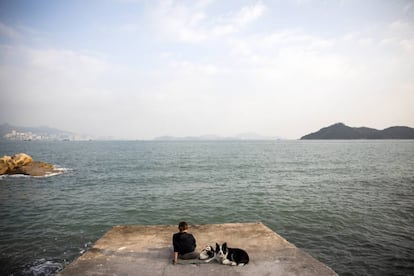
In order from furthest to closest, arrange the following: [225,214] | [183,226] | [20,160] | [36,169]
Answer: [20,160]
[36,169]
[225,214]
[183,226]

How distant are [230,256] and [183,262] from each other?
1.41 metres

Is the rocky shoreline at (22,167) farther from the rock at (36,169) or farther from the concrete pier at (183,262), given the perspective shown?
the concrete pier at (183,262)

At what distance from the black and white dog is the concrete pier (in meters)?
0.14

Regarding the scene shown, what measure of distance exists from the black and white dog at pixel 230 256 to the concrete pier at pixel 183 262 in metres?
0.14

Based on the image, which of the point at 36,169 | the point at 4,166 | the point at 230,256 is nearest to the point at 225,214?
the point at 230,256

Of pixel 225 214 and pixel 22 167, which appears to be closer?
pixel 225 214

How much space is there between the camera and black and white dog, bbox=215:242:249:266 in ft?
24.5

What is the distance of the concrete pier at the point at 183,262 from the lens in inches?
284

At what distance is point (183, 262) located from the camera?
768 centimetres

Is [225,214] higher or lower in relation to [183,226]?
lower

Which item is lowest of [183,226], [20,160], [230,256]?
[20,160]

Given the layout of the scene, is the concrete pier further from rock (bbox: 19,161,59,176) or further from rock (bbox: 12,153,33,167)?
rock (bbox: 12,153,33,167)

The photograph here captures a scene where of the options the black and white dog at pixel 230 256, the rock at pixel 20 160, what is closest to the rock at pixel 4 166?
the rock at pixel 20 160

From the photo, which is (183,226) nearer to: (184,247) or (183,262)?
(184,247)
